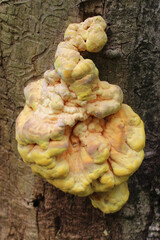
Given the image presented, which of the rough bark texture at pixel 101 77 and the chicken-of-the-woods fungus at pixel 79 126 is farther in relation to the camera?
the rough bark texture at pixel 101 77

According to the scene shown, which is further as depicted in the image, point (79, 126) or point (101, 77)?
point (101, 77)

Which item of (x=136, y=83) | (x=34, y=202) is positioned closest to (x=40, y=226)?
(x=34, y=202)

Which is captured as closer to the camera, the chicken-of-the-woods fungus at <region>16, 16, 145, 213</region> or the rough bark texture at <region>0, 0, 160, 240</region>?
the chicken-of-the-woods fungus at <region>16, 16, 145, 213</region>

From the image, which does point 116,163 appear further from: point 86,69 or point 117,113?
point 86,69

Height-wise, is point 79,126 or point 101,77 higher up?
point 101,77
